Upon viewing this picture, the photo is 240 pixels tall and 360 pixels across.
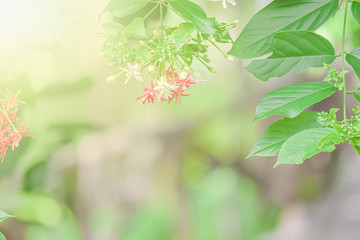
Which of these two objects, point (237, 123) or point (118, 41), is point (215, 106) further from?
point (118, 41)

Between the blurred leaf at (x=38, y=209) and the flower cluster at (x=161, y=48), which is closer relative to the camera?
the flower cluster at (x=161, y=48)

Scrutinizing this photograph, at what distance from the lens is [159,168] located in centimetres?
166

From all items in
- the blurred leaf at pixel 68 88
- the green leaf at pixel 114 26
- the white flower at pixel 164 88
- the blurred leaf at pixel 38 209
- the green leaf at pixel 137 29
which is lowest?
the blurred leaf at pixel 38 209

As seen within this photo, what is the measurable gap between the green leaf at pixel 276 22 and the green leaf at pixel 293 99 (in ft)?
0.18

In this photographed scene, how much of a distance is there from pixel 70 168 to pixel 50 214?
6.9 inches

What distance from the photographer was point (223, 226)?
1.74 metres

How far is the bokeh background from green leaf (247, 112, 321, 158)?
832mm

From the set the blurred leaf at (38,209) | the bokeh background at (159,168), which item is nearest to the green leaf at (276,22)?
the bokeh background at (159,168)

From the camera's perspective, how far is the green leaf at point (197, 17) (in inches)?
16.1

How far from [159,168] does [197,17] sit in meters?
1.28

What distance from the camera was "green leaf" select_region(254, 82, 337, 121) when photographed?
1.30ft

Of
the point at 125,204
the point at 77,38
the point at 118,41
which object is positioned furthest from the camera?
the point at 125,204

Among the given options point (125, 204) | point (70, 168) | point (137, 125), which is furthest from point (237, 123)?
point (70, 168)

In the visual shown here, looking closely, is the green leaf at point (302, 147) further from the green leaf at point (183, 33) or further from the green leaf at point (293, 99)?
the green leaf at point (183, 33)
